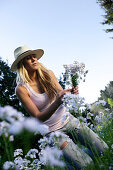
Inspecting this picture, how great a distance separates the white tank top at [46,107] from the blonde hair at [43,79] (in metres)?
0.09

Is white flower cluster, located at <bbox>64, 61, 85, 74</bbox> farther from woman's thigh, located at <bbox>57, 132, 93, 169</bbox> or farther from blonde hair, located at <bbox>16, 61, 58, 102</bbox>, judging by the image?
woman's thigh, located at <bbox>57, 132, 93, 169</bbox>

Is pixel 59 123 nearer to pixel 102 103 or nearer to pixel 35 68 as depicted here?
pixel 102 103

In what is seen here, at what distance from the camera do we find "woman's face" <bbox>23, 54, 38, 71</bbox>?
3.50 metres

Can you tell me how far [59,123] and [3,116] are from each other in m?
1.96

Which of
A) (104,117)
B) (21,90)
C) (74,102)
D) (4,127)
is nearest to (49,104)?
(21,90)

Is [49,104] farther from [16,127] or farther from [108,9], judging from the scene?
[108,9]

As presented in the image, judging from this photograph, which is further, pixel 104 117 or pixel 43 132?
pixel 104 117

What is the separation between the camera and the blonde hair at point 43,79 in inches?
137

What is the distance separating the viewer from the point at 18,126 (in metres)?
1.17

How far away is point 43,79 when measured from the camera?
11.9 feet

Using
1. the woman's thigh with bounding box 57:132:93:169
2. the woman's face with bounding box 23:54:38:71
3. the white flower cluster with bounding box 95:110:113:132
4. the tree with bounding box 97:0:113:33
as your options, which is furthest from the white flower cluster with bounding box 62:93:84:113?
the tree with bounding box 97:0:113:33

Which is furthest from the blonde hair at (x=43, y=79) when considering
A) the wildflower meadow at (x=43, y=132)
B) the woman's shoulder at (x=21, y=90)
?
the wildflower meadow at (x=43, y=132)

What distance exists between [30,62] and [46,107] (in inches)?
30.1

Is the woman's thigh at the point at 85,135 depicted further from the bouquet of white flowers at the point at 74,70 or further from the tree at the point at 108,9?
the tree at the point at 108,9
